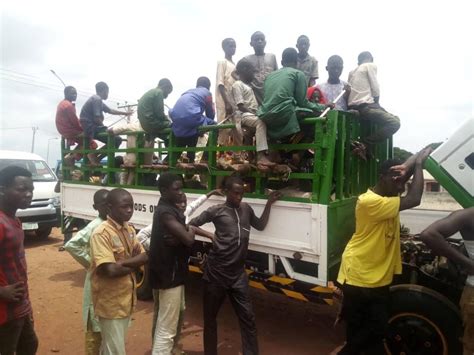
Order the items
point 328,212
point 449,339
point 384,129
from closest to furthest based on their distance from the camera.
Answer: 1. point 449,339
2. point 328,212
3. point 384,129

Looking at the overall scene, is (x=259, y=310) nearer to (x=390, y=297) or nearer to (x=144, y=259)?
(x=390, y=297)

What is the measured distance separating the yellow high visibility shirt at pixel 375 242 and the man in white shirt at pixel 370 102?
1.39 meters

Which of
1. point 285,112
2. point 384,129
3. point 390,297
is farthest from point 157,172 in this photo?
point 390,297

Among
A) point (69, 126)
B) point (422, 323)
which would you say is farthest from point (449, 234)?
point (69, 126)

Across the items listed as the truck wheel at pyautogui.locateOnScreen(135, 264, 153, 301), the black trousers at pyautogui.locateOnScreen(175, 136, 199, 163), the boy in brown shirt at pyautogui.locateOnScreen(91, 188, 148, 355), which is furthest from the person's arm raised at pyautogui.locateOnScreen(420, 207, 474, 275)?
the truck wheel at pyautogui.locateOnScreen(135, 264, 153, 301)

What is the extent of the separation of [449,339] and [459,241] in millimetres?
1006

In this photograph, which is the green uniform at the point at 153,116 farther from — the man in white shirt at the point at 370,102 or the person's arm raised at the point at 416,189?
the person's arm raised at the point at 416,189

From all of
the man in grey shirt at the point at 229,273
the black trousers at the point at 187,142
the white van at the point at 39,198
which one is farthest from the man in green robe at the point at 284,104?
the white van at the point at 39,198

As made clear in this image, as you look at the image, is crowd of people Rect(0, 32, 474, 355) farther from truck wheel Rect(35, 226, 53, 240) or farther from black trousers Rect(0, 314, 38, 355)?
truck wheel Rect(35, 226, 53, 240)

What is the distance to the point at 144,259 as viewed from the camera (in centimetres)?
264

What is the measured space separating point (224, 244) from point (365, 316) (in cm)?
120

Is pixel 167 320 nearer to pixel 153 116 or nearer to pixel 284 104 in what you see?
pixel 284 104

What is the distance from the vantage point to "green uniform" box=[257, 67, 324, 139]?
3.40 m

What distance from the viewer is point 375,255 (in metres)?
2.79
